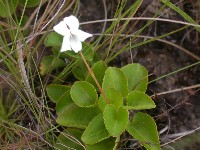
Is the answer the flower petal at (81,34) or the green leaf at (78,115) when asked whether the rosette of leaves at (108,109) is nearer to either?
the green leaf at (78,115)

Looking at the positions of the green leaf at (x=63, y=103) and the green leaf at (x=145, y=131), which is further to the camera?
the green leaf at (x=63, y=103)

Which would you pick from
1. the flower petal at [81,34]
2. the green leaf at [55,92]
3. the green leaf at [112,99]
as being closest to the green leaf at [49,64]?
the green leaf at [55,92]

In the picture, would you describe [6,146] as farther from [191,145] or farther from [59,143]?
[191,145]

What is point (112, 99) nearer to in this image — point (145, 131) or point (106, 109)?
point (106, 109)

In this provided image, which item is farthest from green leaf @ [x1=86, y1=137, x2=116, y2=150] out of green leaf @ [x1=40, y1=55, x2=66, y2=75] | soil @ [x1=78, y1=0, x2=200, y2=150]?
green leaf @ [x1=40, y1=55, x2=66, y2=75]

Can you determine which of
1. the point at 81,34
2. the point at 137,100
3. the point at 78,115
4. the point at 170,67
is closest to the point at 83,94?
the point at 78,115

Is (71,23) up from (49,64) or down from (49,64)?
up
